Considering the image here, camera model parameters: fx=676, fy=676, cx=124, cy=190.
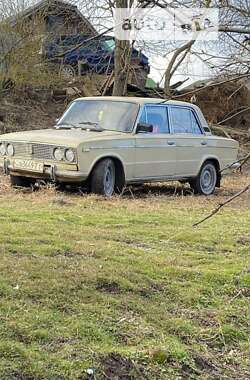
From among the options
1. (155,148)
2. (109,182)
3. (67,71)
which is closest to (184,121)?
(155,148)

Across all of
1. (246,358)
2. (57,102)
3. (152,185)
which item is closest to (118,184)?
(152,185)

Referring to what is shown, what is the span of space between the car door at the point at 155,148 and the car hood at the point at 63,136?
0.58m

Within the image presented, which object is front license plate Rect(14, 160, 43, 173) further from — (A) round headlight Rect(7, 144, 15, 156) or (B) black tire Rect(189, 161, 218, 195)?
(B) black tire Rect(189, 161, 218, 195)

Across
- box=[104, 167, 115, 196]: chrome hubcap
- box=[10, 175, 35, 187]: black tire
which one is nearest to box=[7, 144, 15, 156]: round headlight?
box=[10, 175, 35, 187]: black tire

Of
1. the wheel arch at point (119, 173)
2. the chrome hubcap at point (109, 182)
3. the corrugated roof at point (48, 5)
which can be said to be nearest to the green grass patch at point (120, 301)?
the chrome hubcap at point (109, 182)

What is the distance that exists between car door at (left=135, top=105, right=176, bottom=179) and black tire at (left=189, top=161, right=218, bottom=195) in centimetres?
72

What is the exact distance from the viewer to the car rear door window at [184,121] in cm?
1188

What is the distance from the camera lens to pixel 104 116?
35.7 feet

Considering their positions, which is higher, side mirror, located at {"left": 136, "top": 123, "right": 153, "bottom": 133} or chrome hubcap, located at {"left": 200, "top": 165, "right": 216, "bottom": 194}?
side mirror, located at {"left": 136, "top": 123, "right": 153, "bottom": 133}

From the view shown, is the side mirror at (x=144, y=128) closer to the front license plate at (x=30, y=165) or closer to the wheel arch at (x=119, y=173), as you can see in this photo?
the wheel arch at (x=119, y=173)

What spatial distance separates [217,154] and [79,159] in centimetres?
382

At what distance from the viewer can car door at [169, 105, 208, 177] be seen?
1184 cm

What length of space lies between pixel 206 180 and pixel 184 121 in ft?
3.96

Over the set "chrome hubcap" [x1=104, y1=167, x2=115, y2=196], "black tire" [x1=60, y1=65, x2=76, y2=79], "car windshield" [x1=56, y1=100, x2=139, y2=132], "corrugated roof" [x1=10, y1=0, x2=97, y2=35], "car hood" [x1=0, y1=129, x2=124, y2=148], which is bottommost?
"chrome hubcap" [x1=104, y1=167, x2=115, y2=196]
